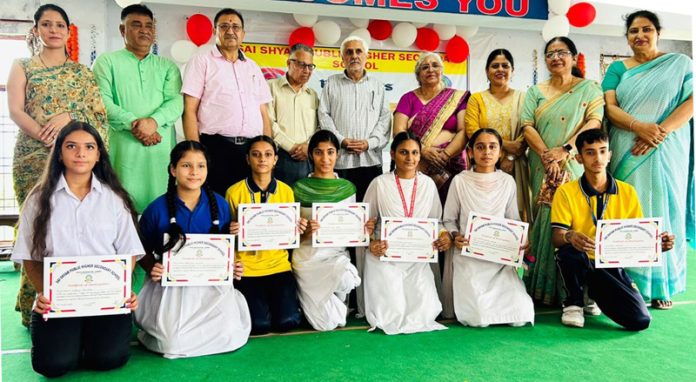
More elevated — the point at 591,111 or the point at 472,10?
the point at 472,10

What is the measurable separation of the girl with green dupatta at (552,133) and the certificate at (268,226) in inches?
71.5

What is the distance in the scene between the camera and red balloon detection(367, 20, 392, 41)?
7.59 m

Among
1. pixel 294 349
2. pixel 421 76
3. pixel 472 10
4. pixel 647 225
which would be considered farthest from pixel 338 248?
pixel 472 10

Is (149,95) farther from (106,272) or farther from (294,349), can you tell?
(294,349)

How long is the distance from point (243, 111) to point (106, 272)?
62.8 inches

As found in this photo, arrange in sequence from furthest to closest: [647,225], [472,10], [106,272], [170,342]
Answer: [472,10], [647,225], [170,342], [106,272]

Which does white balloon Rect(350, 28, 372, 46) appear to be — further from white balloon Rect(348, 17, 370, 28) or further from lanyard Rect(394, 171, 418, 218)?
lanyard Rect(394, 171, 418, 218)

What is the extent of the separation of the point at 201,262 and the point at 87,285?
60cm

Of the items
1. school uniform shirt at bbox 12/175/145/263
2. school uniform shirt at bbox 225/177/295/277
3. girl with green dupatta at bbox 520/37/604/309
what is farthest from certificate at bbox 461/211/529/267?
school uniform shirt at bbox 12/175/145/263

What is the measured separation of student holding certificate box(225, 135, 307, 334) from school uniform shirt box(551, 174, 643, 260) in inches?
66.5

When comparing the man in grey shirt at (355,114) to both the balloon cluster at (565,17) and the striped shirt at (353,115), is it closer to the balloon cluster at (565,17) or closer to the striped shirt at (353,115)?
the striped shirt at (353,115)

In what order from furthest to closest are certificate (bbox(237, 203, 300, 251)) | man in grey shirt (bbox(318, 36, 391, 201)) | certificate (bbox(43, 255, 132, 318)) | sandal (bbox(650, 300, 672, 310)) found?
man in grey shirt (bbox(318, 36, 391, 201))
sandal (bbox(650, 300, 672, 310))
certificate (bbox(237, 203, 300, 251))
certificate (bbox(43, 255, 132, 318))

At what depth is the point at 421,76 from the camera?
4.14 meters

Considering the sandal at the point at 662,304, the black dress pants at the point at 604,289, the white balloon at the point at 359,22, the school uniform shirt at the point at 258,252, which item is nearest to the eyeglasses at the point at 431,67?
the school uniform shirt at the point at 258,252
